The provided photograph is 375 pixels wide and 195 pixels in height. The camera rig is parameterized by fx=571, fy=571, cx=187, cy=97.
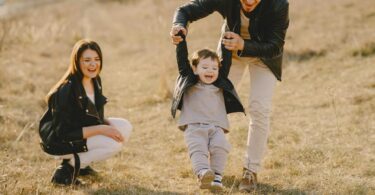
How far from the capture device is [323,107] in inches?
291

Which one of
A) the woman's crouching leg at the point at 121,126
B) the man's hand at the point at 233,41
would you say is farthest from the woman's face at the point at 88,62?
the man's hand at the point at 233,41

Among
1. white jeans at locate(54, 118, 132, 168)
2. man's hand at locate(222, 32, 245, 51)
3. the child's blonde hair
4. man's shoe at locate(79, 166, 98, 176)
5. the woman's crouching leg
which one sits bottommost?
man's shoe at locate(79, 166, 98, 176)

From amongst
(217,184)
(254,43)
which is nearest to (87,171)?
(217,184)

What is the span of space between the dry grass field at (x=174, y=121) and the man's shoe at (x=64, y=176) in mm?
99

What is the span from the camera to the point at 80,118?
471cm

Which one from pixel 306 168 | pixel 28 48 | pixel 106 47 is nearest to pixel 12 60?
pixel 28 48

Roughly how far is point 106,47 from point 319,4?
5.30m

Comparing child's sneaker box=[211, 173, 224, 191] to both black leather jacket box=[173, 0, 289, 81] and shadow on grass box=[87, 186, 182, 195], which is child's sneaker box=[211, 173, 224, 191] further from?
black leather jacket box=[173, 0, 289, 81]

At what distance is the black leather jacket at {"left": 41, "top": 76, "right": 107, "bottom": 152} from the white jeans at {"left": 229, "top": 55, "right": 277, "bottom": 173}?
4.23 feet

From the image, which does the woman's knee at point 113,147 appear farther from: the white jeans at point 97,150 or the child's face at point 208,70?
the child's face at point 208,70

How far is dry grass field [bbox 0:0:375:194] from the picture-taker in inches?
193

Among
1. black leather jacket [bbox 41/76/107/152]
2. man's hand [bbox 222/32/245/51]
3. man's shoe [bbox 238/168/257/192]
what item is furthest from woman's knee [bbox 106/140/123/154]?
man's hand [bbox 222/32/245/51]

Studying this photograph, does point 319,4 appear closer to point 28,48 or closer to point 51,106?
point 28,48

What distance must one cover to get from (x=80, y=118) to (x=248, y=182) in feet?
4.83
